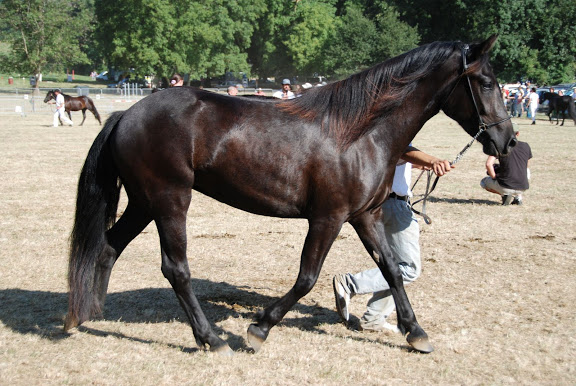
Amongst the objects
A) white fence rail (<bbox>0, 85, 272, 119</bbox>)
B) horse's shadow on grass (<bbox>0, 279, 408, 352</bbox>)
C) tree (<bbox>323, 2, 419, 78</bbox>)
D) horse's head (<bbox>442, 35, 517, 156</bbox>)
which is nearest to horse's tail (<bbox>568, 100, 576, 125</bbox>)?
white fence rail (<bbox>0, 85, 272, 119</bbox>)

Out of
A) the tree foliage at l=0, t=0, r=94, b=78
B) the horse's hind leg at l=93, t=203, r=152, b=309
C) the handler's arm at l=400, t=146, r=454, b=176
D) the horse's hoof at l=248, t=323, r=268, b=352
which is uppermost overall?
the handler's arm at l=400, t=146, r=454, b=176

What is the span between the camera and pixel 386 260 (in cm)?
479

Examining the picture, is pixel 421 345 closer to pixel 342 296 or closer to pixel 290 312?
pixel 342 296

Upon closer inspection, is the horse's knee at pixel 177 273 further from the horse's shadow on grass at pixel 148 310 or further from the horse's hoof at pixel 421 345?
the horse's hoof at pixel 421 345

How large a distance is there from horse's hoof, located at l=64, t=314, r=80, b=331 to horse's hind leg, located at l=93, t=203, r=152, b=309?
24 cm

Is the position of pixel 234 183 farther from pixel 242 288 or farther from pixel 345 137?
pixel 242 288

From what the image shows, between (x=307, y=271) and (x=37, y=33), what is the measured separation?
55.4 m

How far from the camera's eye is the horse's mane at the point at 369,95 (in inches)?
177

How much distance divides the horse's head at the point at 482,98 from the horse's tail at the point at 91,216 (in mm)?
2738

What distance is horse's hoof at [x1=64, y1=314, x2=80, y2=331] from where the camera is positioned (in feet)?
15.9

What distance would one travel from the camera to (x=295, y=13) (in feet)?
235

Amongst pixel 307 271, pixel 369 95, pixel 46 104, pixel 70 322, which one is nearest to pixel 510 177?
pixel 369 95

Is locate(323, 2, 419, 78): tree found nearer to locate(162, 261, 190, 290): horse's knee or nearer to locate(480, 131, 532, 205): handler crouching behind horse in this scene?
locate(480, 131, 532, 205): handler crouching behind horse

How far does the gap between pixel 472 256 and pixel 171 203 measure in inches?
169
